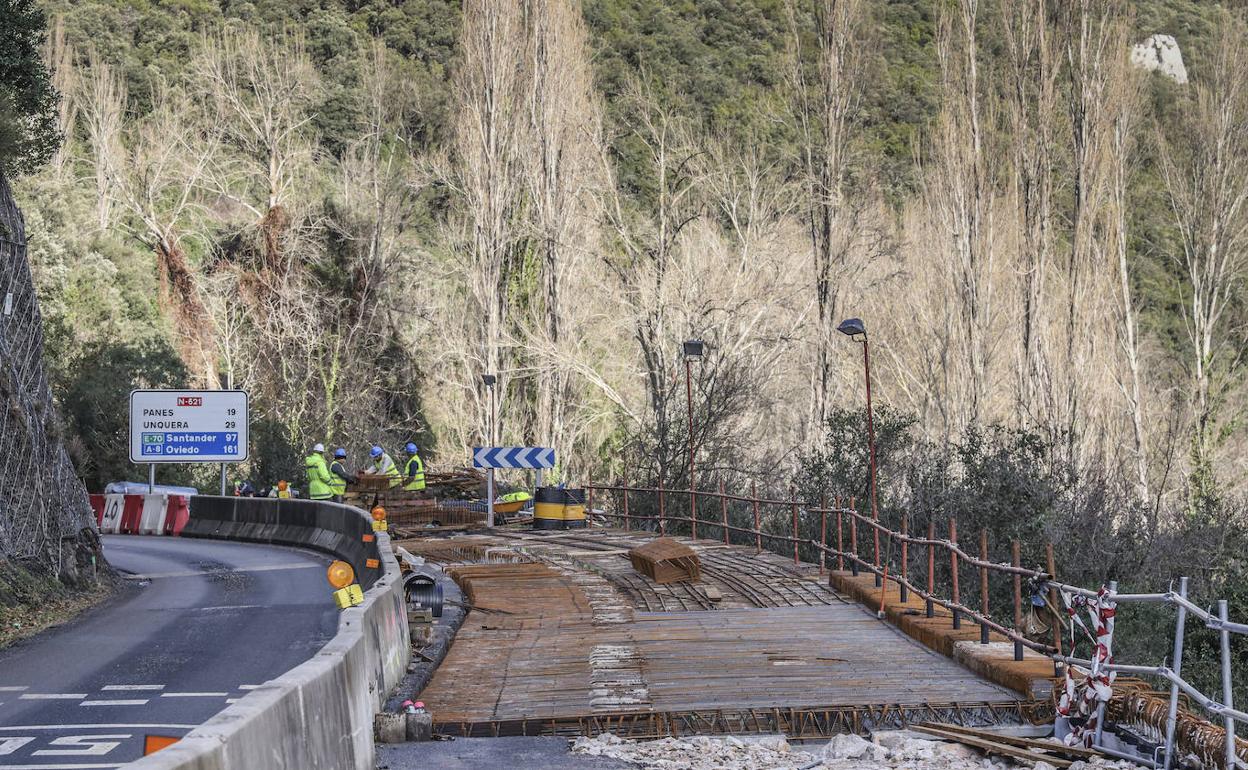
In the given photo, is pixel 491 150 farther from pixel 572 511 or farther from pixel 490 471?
pixel 572 511

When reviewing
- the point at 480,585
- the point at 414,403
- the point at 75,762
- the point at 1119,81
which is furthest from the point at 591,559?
the point at 414,403

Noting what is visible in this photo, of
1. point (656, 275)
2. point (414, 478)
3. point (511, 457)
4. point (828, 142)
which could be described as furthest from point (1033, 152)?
point (414, 478)

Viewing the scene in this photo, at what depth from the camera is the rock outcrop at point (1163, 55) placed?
96.6 m

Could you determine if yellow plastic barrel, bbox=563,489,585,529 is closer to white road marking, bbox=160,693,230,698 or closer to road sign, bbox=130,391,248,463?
road sign, bbox=130,391,248,463

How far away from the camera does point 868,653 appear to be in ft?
47.7

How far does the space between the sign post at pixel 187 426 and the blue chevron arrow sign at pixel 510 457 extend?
24.1ft

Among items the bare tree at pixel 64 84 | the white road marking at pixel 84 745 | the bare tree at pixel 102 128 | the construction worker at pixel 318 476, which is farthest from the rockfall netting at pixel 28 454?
the bare tree at pixel 64 84

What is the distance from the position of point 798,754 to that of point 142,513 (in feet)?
103

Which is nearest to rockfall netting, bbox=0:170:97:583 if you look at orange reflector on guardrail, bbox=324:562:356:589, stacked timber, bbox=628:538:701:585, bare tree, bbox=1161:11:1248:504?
stacked timber, bbox=628:538:701:585

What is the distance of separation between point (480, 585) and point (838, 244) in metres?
25.6

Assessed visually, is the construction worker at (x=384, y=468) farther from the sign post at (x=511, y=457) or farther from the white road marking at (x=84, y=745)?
the white road marking at (x=84, y=745)

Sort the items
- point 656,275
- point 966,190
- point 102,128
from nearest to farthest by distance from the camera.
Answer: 1. point 656,275
2. point 966,190
3. point 102,128

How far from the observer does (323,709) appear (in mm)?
7984

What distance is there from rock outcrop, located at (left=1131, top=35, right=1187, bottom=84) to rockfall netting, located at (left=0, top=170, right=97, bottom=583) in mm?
83916
